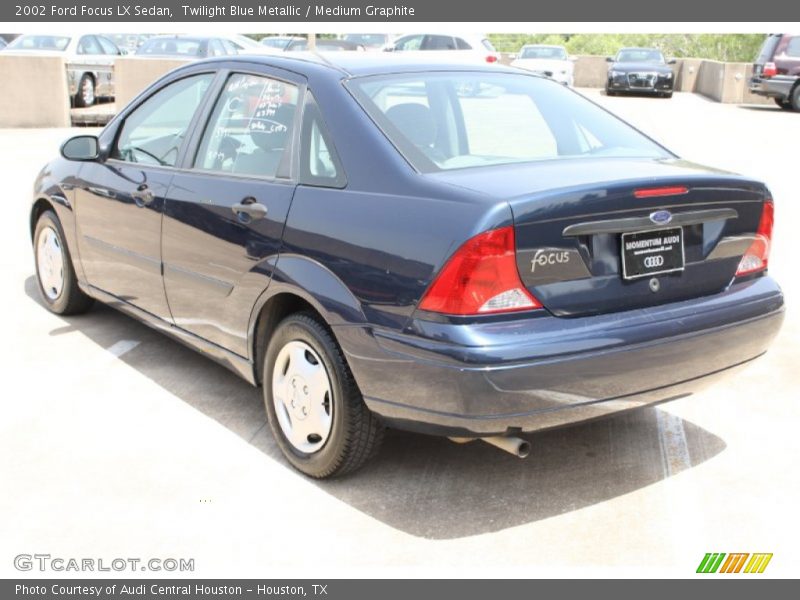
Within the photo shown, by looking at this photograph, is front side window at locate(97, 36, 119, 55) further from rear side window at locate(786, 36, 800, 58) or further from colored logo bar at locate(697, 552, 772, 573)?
colored logo bar at locate(697, 552, 772, 573)

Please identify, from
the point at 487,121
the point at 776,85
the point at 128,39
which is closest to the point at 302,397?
the point at 487,121

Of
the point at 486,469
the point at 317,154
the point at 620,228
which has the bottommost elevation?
the point at 486,469

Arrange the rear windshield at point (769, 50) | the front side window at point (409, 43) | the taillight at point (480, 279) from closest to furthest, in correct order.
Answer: the taillight at point (480, 279), the front side window at point (409, 43), the rear windshield at point (769, 50)

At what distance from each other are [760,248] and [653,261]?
0.70 m

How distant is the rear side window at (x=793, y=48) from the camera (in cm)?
2411

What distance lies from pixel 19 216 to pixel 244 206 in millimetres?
6369

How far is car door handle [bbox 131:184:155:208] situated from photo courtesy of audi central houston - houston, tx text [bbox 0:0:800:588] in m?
0.04

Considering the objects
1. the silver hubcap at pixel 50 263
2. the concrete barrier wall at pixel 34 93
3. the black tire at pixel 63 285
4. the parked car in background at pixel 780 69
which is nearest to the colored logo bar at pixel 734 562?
the black tire at pixel 63 285

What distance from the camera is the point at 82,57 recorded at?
1950 centimetres

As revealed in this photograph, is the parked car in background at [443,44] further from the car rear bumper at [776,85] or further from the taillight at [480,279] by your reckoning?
the taillight at [480,279]

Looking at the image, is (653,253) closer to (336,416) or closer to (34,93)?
(336,416)

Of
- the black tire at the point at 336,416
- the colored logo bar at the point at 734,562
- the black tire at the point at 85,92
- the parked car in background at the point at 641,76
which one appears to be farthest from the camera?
the parked car in background at the point at 641,76

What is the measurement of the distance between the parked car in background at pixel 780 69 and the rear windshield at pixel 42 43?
53.8ft
